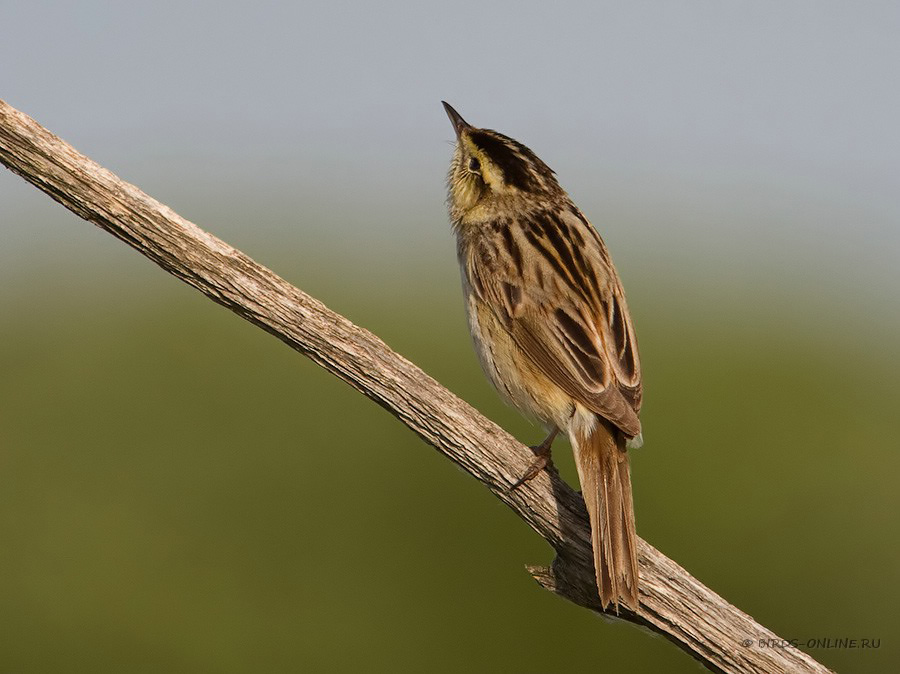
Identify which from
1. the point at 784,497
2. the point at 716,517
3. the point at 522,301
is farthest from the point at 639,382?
the point at 784,497

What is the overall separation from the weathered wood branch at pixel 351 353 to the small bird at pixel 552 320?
21 centimetres

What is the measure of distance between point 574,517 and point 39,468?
502 cm

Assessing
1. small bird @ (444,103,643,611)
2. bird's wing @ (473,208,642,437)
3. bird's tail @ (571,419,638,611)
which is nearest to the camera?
bird's tail @ (571,419,638,611)

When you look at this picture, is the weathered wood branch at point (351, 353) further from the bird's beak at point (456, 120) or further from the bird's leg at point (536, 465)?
the bird's beak at point (456, 120)

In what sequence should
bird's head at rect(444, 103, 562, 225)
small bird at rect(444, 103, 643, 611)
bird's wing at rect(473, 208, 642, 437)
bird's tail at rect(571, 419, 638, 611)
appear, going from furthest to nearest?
bird's head at rect(444, 103, 562, 225) → bird's wing at rect(473, 208, 642, 437) → small bird at rect(444, 103, 643, 611) → bird's tail at rect(571, 419, 638, 611)

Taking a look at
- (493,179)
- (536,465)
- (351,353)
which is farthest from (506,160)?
(536,465)

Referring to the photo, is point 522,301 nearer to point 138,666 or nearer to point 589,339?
point 589,339

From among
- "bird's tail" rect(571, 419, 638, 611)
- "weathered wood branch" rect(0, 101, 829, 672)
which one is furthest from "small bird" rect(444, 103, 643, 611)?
"weathered wood branch" rect(0, 101, 829, 672)

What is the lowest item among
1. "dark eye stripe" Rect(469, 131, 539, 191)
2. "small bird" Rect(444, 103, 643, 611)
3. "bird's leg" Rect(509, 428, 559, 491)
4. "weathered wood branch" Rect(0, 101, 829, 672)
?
"weathered wood branch" Rect(0, 101, 829, 672)

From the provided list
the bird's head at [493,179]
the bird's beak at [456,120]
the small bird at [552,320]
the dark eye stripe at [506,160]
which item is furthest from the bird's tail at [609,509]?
the bird's beak at [456,120]

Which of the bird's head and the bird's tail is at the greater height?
the bird's head

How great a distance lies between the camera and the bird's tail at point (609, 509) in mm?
4805

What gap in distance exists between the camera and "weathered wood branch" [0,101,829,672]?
486 cm

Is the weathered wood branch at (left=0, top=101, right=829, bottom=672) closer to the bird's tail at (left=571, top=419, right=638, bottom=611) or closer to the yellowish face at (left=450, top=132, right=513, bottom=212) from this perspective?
the bird's tail at (left=571, top=419, right=638, bottom=611)
